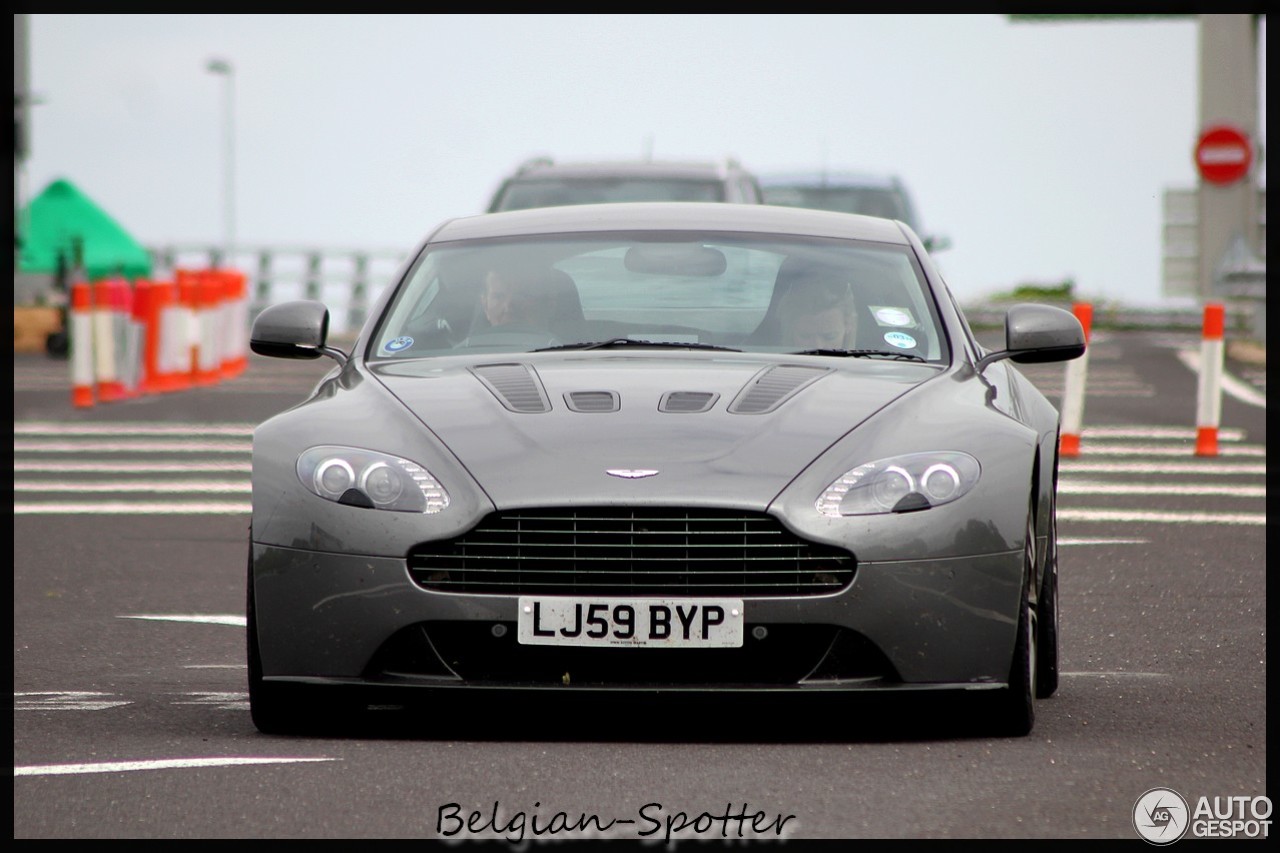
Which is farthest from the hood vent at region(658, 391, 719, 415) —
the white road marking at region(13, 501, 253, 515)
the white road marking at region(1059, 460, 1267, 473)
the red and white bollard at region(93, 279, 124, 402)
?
the red and white bollard at region(93, 279, 124, 402)

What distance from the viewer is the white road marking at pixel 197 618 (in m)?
8.61

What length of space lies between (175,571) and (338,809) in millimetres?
5330

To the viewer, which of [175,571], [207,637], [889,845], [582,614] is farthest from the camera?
[175,571]

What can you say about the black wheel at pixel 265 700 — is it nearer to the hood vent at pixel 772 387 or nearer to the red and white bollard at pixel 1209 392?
the hood vent at pixel 772 387

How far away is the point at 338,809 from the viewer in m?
5.10

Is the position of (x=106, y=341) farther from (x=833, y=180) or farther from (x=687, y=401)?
(x=687, y=401)

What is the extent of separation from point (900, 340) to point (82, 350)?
577 inches

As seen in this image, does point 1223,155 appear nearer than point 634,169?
No

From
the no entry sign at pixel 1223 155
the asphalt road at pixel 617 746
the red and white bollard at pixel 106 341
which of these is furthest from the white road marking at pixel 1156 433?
the no entry sign at pixel 1223 155

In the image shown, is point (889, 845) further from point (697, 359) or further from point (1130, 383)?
point (1130, 383)

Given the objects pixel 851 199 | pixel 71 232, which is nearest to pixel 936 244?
pixel 851 199

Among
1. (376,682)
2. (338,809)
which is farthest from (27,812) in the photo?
(376,682)

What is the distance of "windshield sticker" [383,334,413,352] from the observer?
23.7 ft

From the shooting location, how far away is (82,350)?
67.9 ft
